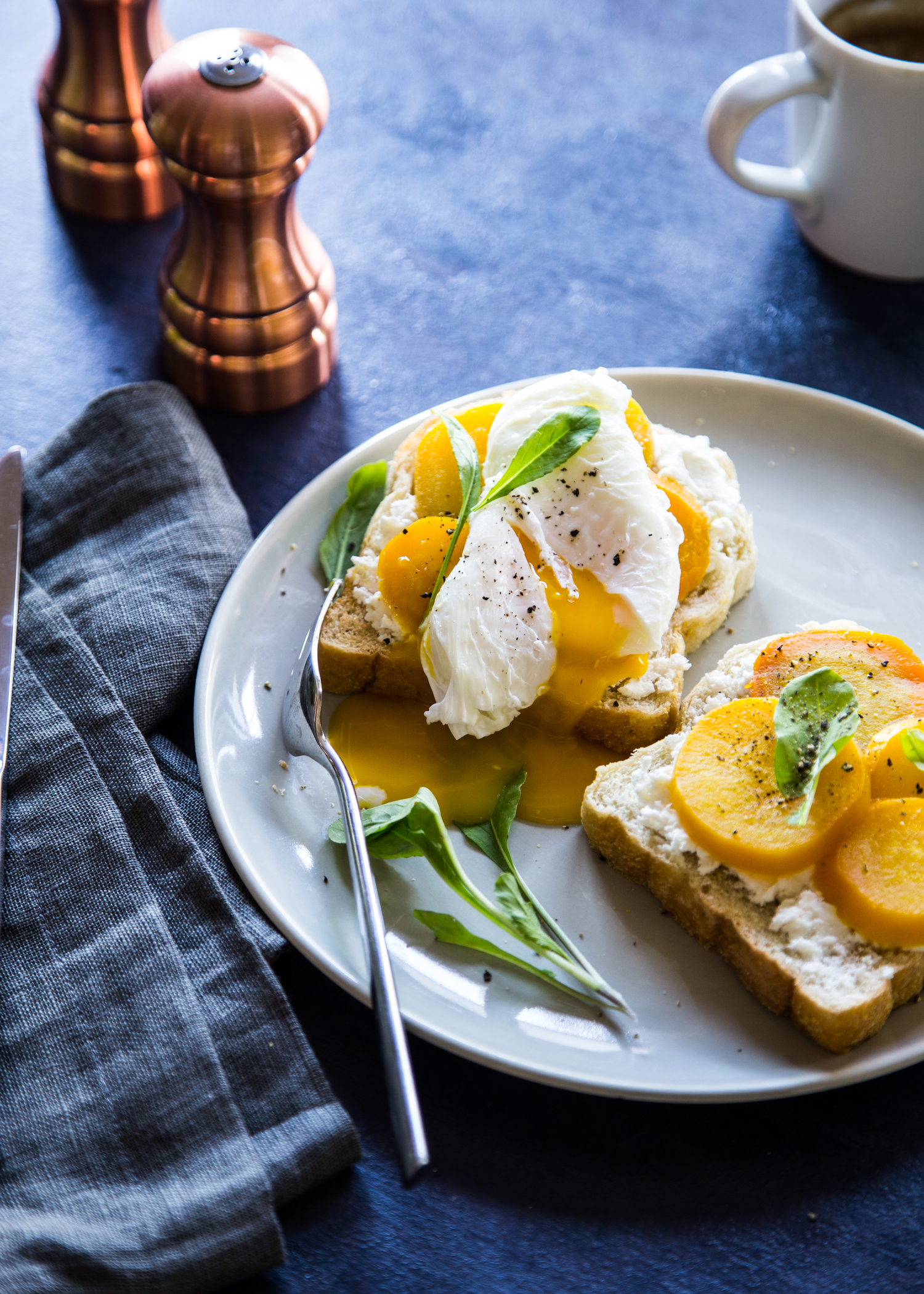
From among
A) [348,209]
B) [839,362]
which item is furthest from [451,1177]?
[348,209]

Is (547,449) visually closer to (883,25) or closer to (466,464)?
(466,464)

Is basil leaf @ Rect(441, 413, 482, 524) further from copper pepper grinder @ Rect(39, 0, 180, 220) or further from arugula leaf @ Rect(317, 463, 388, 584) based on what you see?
copper pepper grinder @ Rect(39, 0, 180, 220)

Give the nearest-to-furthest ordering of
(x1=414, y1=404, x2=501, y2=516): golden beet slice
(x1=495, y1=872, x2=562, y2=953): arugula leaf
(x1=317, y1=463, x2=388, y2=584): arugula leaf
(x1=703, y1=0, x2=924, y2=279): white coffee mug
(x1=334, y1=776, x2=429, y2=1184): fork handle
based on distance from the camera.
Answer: (x1=334, y1=776, x2=429, y2=1184): fork handle < (x1=495, y1=872, x2=562, y2=953): arugula leaf < (x1=414, y1=404, x2=501, y2=516): golden beet slice < (x1=317, y1=463, x2=388, y2=584): arugula leaf < (x1=703, y1=0, x2=924, y2=279): white coffee mug

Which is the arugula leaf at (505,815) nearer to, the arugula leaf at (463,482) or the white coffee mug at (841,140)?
the arugula leaf at (463,482)

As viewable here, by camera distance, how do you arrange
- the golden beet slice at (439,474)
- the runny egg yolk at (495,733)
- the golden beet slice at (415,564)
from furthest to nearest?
the golden beet slice at (439,474) → the golden beet slice at (415,564) → the runny egg yolk at (495,733)

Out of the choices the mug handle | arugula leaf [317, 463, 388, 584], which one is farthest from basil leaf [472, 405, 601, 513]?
the mug handle

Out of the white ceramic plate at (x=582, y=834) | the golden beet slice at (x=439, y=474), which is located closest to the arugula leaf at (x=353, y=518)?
the white ceramic plate at (x=582, y=834)
